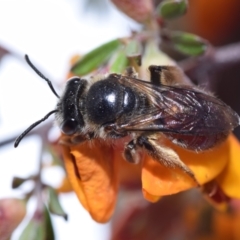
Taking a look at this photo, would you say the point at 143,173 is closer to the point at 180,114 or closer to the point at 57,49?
the point at 180,114

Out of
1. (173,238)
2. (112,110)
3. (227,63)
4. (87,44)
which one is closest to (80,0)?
(87,44)

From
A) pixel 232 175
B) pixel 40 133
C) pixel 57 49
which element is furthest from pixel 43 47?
pixel 232 175

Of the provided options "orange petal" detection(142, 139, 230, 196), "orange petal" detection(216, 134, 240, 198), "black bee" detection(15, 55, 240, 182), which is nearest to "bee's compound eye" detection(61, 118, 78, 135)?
"black bee" detection(15, 55, 240, 182)

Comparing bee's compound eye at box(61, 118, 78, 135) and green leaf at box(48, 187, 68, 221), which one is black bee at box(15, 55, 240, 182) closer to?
bee's compound eye at box(61, 118, 78, 135)

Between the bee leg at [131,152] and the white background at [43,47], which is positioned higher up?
the bee leg at [131,152]

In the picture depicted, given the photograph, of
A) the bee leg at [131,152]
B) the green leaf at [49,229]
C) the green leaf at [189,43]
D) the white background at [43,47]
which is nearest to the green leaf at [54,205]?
the green leaf at [49,229]

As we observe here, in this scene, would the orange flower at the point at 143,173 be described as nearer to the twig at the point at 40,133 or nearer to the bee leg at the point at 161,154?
the bee leg at the point at 161,154
